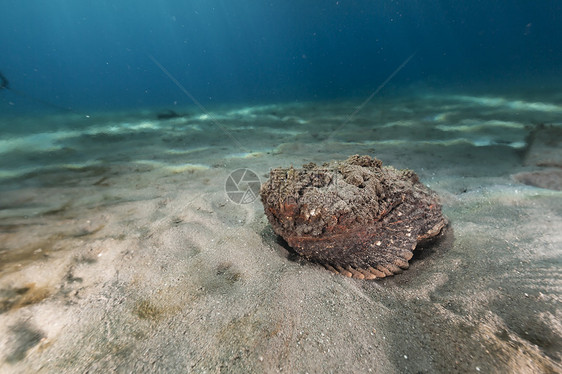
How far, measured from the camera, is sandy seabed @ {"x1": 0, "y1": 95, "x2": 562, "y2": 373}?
4.96ft

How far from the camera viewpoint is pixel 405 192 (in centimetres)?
245

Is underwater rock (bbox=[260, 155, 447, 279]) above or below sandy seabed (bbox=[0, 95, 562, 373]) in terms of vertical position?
above

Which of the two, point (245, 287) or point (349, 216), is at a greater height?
point (349, 216)

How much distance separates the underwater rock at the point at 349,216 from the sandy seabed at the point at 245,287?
178 mm

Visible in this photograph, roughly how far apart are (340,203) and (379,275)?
718 mm

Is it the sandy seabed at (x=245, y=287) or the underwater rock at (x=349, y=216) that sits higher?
the underwater rock at (x=349, y=216)

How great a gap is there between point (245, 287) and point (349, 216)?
1042mm

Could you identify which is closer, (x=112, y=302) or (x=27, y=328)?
(x=27, y=328)

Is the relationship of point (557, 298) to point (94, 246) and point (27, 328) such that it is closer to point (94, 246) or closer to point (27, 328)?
point (27, 328)

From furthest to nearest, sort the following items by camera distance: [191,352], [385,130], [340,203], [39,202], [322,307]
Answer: [385,130], [39,202], [340,203], [322,307], [191,352]

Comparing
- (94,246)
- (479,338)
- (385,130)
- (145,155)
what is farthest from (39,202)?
(385,130)

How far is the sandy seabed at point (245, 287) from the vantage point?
59.5 inches

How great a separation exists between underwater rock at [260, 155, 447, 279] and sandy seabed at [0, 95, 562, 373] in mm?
178

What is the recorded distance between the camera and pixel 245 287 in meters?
2.08
